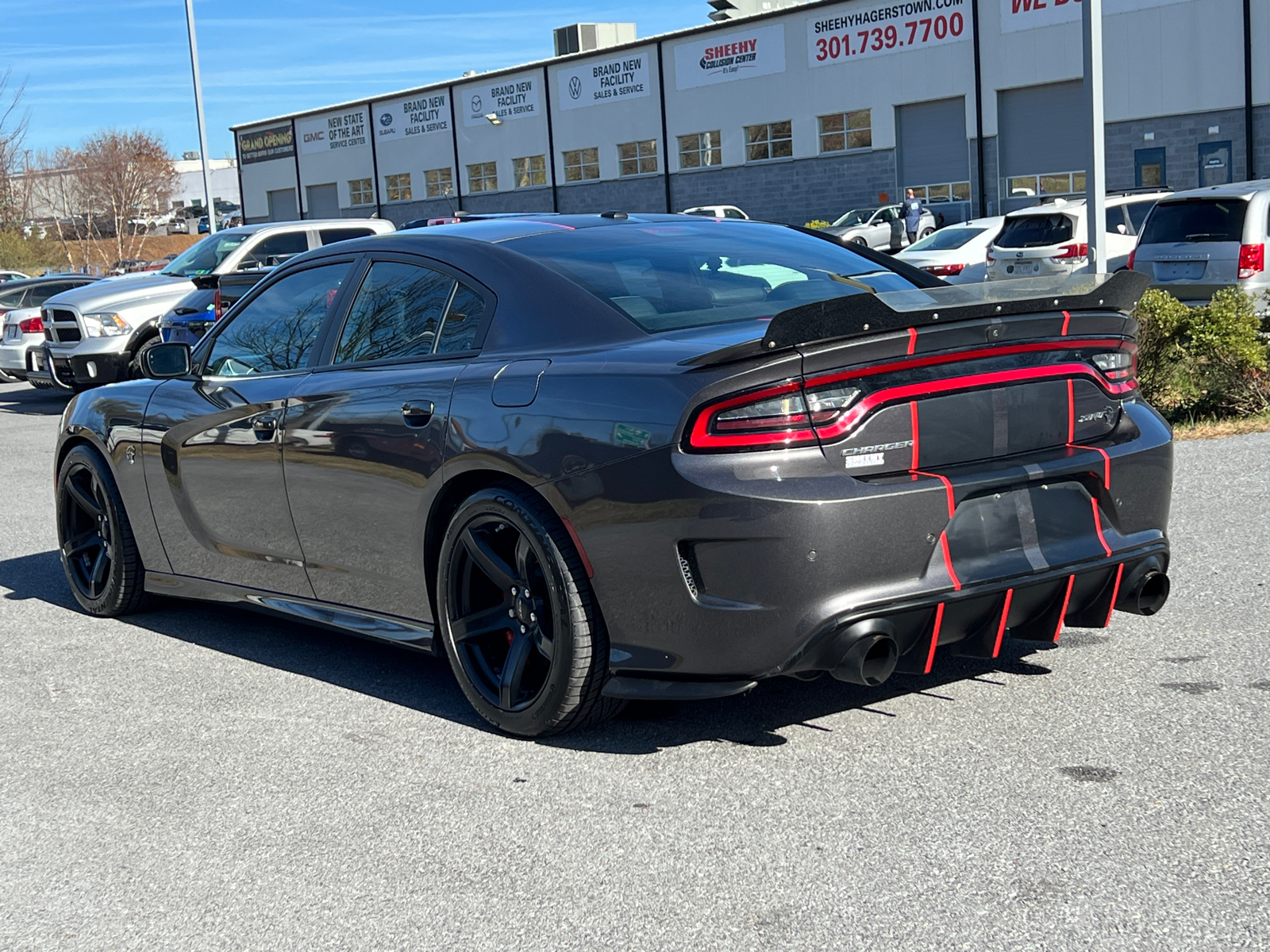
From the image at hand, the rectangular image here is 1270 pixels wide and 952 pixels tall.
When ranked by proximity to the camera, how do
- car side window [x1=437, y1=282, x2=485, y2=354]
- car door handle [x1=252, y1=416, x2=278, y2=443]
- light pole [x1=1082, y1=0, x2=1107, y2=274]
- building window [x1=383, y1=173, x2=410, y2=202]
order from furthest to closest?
1. building window [x1=383, y1=173, x2=410, y2=202]
2. light pole [x1=1082, y1=0, x2=1107, y2=274]
3. car door handle [x1=252, y1=416, x2=278, y2=443]
4. car side window [x1=437, y1=282, x2=485, y2=354]

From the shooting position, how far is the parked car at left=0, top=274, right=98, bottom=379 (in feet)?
59.8

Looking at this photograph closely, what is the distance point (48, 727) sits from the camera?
4723 mm

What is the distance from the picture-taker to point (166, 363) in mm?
5773

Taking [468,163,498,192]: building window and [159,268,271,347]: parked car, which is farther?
[468,163,498,192]: building window

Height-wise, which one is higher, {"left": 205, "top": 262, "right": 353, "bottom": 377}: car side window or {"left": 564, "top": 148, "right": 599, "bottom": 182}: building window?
{"left": 564, "top": 148, "right": 599, "bottom": 182}: building window

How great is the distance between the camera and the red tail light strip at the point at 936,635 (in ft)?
12.3

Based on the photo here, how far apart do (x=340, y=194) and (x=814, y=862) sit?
201 feet

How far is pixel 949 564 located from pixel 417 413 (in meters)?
1.70

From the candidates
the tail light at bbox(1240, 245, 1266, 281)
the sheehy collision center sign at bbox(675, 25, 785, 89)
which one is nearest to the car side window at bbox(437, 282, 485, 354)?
the tail light at bbox(1240, 245, 1266, 281)

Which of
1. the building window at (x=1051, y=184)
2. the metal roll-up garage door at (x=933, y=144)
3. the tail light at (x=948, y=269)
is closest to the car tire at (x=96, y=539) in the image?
the tail light at (x=948, y=269)

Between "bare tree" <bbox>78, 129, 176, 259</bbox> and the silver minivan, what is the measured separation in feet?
207

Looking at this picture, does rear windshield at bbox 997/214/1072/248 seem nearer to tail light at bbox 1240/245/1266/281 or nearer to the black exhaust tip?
tail light at bbox 1240/245/1266/281

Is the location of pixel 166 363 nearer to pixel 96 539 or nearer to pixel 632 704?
pixel 96 539

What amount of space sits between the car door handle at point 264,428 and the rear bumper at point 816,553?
1555 mm
